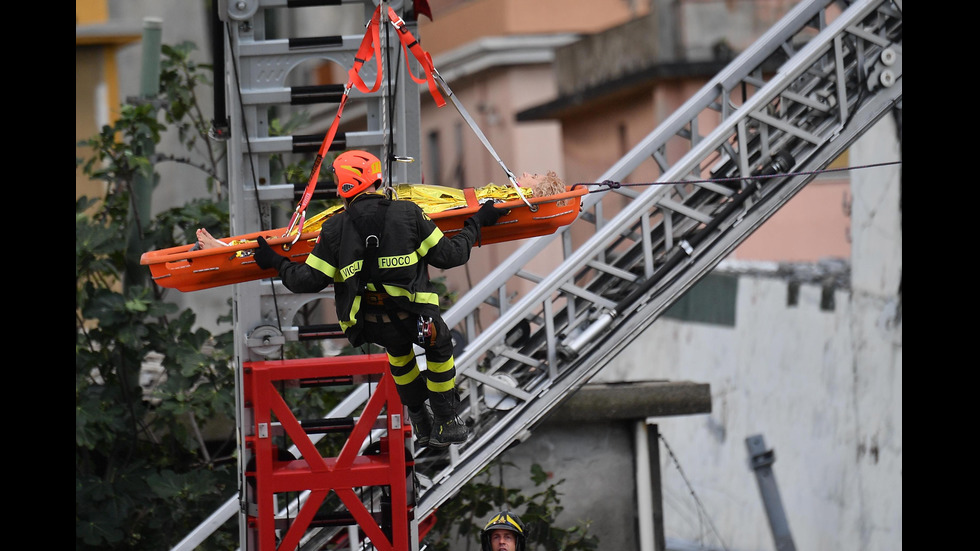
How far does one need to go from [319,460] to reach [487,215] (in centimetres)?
196

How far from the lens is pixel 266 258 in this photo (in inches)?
305

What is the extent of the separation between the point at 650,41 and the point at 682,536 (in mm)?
7915

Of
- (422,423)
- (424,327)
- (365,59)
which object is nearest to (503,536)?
(422,423)

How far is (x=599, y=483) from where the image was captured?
12.2 m

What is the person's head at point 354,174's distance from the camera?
7.50 meters

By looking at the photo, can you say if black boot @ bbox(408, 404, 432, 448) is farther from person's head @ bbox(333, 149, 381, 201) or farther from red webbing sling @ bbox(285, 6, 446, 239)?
person's head @ bbox(333, 149, 381, 201)

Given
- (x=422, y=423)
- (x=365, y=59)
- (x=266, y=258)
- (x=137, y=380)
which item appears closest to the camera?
(x=266, y=258)

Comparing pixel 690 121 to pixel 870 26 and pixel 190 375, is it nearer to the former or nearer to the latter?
pixel 870 26

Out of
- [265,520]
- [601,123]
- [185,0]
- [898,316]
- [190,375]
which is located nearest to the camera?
[265,520]

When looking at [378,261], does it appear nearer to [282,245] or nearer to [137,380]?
[282,245]

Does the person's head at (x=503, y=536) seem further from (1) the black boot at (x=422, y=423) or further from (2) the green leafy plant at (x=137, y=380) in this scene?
(2) the green leafy plant at (x=137, y=380)

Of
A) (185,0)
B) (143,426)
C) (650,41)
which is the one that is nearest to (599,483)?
(143,426)

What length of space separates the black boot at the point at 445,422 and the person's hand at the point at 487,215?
1037mm

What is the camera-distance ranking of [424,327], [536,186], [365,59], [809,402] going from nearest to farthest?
[424,327] < [365,59] < [536,186] < [809,402]
